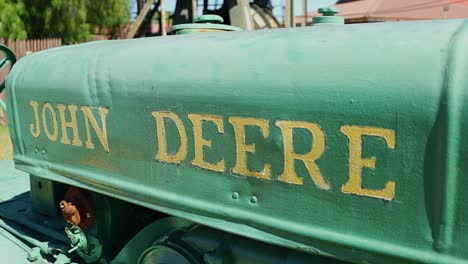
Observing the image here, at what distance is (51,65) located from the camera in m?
2.42

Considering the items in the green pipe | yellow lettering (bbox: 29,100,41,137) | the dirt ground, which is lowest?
the dirt ground

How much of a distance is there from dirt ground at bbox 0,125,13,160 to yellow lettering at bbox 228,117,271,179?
19.7 feet

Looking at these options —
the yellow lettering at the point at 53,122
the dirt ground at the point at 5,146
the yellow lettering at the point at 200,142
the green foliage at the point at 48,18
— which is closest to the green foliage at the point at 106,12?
the green foliage at the point at 48,18

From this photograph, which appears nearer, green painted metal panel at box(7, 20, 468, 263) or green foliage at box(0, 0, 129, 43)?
green painted metal panel at box(7, 20, 468, 263)

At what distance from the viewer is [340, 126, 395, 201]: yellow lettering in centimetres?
136

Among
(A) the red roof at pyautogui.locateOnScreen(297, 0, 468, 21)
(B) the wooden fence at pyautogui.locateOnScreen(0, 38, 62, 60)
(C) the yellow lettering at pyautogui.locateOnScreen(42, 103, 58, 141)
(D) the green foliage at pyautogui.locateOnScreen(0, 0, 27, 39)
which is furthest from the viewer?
(D) the green foliage at pyautogui.locateOnScreen(0, 0, 27, 39)

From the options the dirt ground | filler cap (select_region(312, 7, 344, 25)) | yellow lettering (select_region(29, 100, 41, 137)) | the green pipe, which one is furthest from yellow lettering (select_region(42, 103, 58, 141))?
the dirt ground

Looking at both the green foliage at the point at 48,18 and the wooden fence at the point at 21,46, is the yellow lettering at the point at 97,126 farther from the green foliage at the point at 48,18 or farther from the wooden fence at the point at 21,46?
the green foliage at the point at 48,18

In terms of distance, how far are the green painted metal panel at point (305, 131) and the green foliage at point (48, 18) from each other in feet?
46.0

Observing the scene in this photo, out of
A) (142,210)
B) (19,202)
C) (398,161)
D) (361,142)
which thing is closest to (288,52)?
(361,142)

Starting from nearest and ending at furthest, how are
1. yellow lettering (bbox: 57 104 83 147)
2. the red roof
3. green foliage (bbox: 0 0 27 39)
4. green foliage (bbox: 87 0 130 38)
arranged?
yellow lettering (bbox: 57 104 83 147) → the red roof → green foliage (bbox: 0 0 27 39) → green foliage (bbox: 87 0 130 38)

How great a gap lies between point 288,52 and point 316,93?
19 centimetres

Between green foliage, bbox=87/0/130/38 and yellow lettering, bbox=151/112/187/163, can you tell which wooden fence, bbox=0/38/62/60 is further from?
yellow lettering, bbox=151/112/187/163

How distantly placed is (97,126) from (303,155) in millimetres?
972
